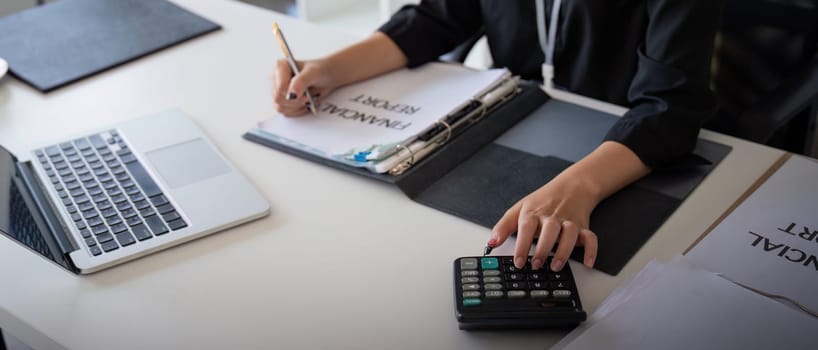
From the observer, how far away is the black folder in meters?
0.95

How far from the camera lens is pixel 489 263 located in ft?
2.83

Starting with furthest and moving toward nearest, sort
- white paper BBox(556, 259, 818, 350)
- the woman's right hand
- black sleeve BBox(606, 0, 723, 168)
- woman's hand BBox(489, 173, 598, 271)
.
→ 1. the woman's right hand
2. black sleeve BBox(606, 0, 723, 168)
3. woman's hand BBox(489, 173, 598, 271)
4. white paper BBox(556, 259, 818, 350)

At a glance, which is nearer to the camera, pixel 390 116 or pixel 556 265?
pixel 556 265

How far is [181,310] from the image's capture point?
862 millimetres

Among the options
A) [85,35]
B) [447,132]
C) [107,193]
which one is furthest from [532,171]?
[85,35]

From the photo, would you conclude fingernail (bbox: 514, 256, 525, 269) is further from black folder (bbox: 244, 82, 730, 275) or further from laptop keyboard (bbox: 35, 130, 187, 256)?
laptop keyboard (bbox: 35, 130, 187, 256)

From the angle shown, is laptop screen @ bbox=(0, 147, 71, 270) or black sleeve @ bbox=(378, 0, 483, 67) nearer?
laptop screen @ bbox=(0, 147, 71, 270)

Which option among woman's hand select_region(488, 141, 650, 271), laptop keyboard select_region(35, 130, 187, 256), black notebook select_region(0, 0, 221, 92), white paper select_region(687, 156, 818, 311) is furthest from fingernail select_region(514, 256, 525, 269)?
black notebook select_region(0, 0, 221, 92)

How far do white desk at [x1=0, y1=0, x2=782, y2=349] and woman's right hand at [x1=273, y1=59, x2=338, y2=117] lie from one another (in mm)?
89

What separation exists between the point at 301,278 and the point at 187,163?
0.31 meters

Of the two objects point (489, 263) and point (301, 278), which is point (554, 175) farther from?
point (301, 278)

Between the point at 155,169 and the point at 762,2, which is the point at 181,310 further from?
the point at 762,2

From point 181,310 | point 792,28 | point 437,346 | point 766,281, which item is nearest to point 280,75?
point 181,310

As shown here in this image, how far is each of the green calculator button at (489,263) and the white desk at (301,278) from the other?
2.0 inches
